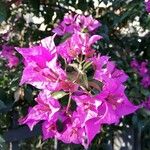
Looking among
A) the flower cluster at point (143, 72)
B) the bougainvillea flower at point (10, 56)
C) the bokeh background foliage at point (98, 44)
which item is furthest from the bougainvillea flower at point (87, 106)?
the flower cluster at point (143, 72)

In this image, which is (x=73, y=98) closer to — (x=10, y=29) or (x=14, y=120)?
(x=14, y=120)

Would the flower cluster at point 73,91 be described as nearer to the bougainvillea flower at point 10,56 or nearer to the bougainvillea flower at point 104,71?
the bougainvillea flower at point 104,71

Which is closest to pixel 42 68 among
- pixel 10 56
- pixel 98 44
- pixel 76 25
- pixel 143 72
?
pixel 76 25

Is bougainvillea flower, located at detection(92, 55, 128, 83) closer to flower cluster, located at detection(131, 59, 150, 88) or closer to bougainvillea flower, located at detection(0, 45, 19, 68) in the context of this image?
bougainvillea flower, located at detection(0, 45, 19, 68)

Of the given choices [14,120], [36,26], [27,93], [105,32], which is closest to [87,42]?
[27,93]

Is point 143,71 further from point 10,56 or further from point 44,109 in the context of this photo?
point 44,109

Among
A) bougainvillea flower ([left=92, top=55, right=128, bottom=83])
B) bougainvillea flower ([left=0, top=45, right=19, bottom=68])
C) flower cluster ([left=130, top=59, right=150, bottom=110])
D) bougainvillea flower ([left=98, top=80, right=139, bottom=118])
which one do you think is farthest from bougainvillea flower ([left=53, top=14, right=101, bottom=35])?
flower cluster ([left=130, top=59, right=150, bottom=110])
